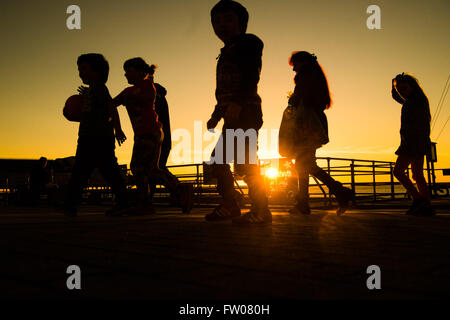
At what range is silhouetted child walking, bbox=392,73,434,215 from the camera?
15.5 ft

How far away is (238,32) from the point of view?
3.51 meters

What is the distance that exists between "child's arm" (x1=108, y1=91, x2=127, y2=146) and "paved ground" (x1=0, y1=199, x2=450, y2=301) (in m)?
2.21

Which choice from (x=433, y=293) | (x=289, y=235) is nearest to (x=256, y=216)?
(x=289, y=235)

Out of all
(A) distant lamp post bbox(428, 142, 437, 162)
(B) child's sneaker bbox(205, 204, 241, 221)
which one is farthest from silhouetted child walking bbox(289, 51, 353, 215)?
(A) distant lamp post bbox(428, 142, 437, 162)

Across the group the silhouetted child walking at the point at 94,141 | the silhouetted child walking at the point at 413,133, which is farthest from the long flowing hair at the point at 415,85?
the silhouetted child walking at the point at 94,141

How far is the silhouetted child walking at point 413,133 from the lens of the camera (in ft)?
15.5

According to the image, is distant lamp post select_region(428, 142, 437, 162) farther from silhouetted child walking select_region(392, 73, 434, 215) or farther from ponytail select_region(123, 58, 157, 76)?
ponytail select_region(123, 58, 157, 76)

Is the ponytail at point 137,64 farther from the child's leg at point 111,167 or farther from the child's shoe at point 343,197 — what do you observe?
the child's shoe at point 343,197

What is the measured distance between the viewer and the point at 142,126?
14.8 ft

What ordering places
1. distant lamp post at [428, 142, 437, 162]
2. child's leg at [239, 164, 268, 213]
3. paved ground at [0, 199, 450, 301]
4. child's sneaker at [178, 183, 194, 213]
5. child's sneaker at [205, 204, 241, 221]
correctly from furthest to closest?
distant lamp post at [428, 142, 437, 162], child's sneaker at [178, 183, 194, 213], child's sneaker at [205, 204, 241, 221], child's leg at [239, 164, 268, 213], paved ground at [0, 199, 450, 301]

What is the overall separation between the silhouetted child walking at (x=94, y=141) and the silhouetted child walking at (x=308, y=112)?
2057 mm

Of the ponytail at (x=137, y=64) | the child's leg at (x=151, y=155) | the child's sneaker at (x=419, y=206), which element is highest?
the ponytail at (x=137, y=64)
